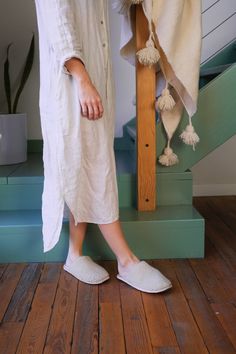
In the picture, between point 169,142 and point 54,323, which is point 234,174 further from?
point 54,323

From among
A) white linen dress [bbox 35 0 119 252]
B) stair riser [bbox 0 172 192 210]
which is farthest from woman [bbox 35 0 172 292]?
stair riser [bbox 0 172 192 210]

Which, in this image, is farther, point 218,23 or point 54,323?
point 218,23

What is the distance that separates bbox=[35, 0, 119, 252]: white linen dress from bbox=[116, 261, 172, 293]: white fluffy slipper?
19cm

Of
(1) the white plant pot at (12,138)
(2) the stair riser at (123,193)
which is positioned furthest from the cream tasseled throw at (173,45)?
(1) the white plant pot at (12,138)

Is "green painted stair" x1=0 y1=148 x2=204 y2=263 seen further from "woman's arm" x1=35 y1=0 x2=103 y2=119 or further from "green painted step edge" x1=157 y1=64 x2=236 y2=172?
"woman's arm" x1=35 y1=0 x2=103 y2=119

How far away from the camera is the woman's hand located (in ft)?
3.91

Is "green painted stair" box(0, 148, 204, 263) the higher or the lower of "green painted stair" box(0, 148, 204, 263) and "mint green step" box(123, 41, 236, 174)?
the lower

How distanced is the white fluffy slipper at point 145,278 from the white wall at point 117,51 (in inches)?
46.9

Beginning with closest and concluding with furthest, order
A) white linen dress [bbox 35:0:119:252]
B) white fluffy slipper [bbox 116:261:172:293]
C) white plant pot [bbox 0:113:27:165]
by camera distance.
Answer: white linen dress [bbox 35:0:119:252] → white fluffy slipper [bbox 116:261:172:293] → white plant pot [bbox 0:113:27:165]

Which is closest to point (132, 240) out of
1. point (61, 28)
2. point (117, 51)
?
point (61, 28)

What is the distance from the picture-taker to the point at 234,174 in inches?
98.7

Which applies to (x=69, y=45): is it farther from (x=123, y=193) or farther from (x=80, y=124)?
(x=123, y=193)

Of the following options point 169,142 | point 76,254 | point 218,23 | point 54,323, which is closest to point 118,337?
point 54,323

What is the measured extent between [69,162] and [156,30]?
0.61 metres
